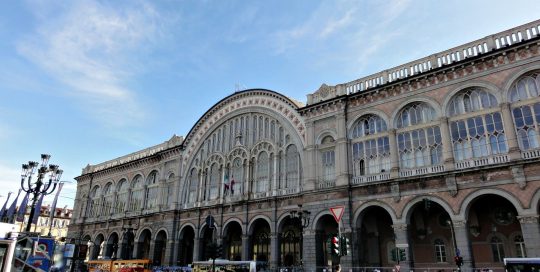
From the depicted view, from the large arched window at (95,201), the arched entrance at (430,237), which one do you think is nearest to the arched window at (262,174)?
the arched entrance at (430,237)

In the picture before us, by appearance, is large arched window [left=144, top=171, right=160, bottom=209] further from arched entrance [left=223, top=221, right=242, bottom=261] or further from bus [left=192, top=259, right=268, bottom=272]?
→ bus [left=192, top=259, right=268, bottom=272]

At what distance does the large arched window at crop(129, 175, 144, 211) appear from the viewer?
166 feet

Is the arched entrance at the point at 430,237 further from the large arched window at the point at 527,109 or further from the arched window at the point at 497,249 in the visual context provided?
the large arched window at the point at 527,109

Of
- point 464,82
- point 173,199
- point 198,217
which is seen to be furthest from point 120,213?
point 464,82

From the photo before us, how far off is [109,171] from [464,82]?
49.0 metres

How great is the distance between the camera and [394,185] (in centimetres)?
2716

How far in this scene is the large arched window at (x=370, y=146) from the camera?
29266mm

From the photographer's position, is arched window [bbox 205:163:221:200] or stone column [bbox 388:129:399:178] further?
arched window [bbox 205:163:221:200]

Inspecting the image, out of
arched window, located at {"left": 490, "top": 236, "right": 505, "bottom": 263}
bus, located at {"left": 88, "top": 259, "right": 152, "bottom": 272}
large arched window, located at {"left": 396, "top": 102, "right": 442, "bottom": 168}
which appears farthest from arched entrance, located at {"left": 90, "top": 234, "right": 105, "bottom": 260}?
arched window, located at {"left": 490, "top": 236, "right": 505, "bottom": 263}

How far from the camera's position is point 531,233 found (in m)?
21.5

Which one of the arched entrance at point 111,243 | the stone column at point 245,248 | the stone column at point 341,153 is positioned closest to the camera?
the stone column at point 341,153

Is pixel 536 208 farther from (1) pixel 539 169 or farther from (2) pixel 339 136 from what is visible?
(2) pixel 339 136

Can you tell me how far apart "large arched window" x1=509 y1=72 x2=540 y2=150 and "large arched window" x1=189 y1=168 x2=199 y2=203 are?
105 feet

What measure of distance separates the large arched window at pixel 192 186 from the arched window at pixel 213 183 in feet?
6.90
